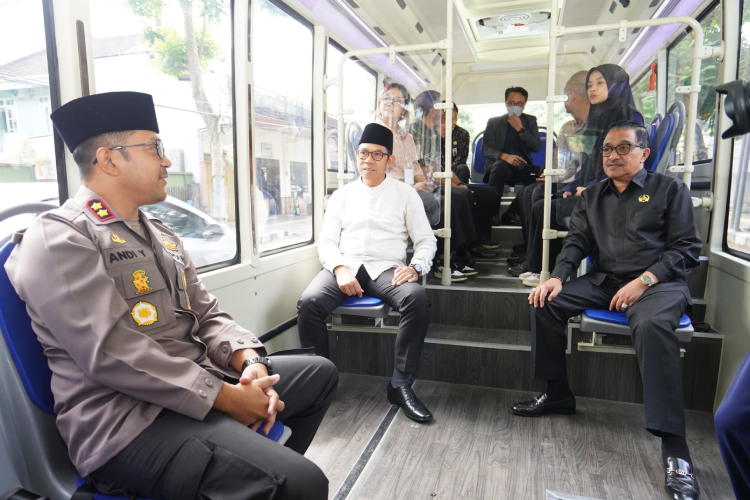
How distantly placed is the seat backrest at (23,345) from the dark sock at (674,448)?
2.35 metres

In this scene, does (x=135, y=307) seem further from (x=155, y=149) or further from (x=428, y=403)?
(x=428, y=403)

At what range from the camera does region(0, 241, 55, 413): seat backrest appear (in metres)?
1.10

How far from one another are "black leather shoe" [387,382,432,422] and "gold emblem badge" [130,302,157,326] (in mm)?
1647

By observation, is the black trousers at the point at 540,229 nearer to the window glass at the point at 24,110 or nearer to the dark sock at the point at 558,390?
the dark sock at the point at 558,390

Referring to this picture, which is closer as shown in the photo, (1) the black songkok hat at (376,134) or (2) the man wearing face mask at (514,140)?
(1) the black songkok hat at (376,134)

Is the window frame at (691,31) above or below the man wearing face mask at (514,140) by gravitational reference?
above

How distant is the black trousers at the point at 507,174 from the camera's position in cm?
455

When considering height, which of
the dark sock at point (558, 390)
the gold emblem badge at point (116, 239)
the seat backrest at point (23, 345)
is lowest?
the dark sock at point (558, 390)

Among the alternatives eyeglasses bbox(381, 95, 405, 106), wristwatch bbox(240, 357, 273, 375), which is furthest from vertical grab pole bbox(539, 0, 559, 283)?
wristwatch bbox(240, 357, 273, 375)

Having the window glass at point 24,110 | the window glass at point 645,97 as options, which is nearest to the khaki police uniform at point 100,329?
the window glass at point 24,110

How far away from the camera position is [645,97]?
2.99 m

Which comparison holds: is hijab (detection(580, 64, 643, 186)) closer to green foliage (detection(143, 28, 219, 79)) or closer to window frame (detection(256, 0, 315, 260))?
window frame (detection(256, 0, 315, 260))

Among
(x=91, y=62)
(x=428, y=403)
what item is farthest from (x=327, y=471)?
(x=91, y=62)

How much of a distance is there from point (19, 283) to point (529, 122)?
4.88m
